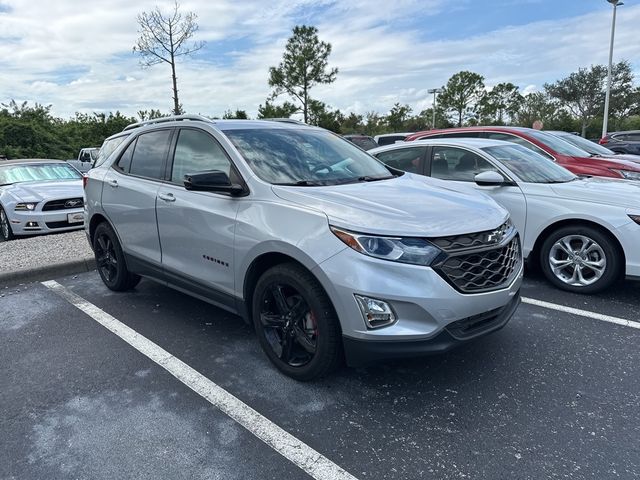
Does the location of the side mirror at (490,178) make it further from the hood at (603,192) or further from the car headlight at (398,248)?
the car headlight at (398,248)

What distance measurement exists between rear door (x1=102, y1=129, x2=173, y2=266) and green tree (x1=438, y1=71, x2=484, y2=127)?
4215 cm

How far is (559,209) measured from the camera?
490 cm

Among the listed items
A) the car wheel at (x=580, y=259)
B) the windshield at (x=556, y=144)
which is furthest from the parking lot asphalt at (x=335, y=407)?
the windshield at (x=556, y=144)

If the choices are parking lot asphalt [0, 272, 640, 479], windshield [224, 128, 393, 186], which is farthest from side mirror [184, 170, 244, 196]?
parking lot asphalt [0, 272, 640, 479]

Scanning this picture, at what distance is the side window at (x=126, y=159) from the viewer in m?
4.79

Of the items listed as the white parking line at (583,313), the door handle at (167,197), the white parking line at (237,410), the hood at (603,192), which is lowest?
the white parking line at (237,410)

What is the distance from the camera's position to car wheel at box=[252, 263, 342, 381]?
289 cm

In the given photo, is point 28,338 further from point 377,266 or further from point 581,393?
point 581,393

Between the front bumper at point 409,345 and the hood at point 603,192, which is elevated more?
the hood at point 603,192

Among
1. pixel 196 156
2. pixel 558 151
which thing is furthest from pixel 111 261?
pixel 558 151

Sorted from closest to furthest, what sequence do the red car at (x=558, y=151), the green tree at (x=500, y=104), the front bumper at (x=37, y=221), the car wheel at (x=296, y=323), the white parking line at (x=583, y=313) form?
1. the car wheel at (x=296, y=323)
2. the white parking line at (x=583, y=313)
3. the red car at (x=558, y=151)
4. the front bumper at (x=37, y=221)
5. the green tree at (x=500, y=104)

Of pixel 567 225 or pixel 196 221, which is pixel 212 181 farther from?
pixel 567 225

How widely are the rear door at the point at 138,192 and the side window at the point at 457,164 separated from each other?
3.28 m

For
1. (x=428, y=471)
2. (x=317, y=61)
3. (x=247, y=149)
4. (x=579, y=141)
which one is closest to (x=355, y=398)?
(x=428, y=471)
